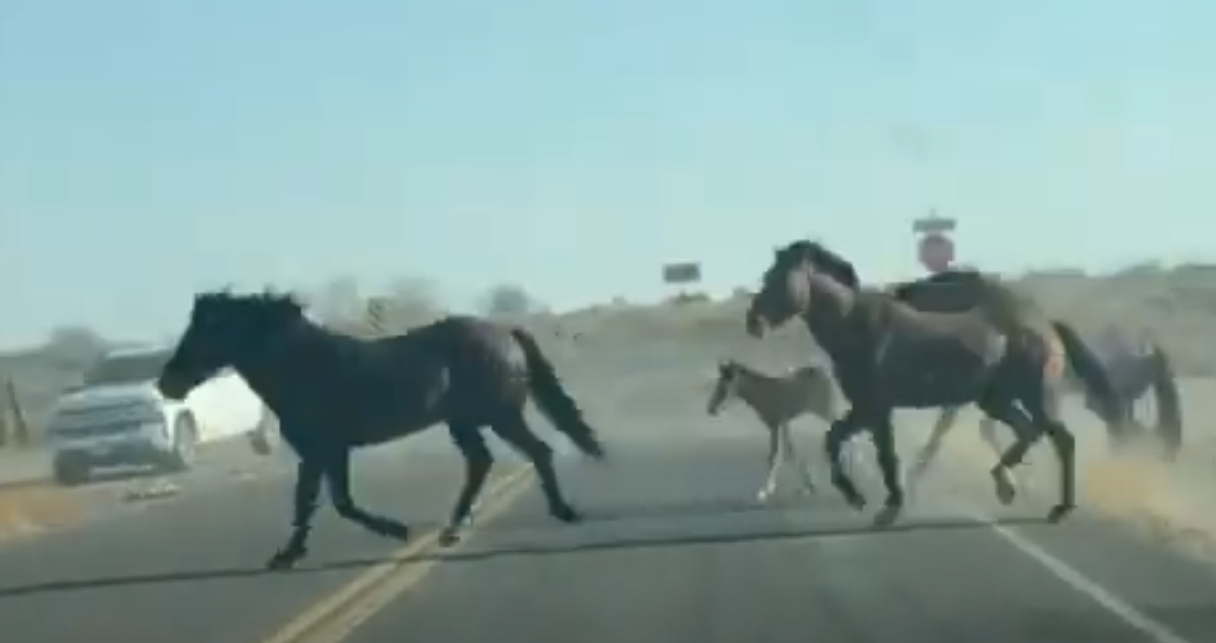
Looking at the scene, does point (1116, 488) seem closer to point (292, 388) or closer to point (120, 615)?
point (120, 615)

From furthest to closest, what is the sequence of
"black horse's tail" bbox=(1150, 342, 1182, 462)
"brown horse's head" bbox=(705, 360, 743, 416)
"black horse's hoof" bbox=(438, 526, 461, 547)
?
"black horse's tail" bbox=(1150, 342, 1182, 462)
"brown horse's head" bbox=(705, 360, 743, 416)
"black horse's hoof" bbox=(438, 526, 461, 547)

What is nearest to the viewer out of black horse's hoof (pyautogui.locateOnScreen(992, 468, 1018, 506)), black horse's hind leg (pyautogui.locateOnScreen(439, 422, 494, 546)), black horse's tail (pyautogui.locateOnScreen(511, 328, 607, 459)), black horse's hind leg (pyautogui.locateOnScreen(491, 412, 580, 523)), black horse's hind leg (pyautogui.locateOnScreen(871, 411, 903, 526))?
black horse's hind leg (pyautogui.locateOnScreen(439, 422, 494, 546))

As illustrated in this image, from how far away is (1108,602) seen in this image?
2048cm

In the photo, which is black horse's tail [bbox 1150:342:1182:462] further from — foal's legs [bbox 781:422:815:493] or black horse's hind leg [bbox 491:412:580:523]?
black horse's hind leg [bbox 491:412:580:523]

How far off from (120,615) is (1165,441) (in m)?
12.6

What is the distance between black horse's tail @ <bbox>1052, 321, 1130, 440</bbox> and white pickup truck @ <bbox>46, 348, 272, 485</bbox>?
10.3 meters

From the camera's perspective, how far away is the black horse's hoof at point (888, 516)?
946 inches

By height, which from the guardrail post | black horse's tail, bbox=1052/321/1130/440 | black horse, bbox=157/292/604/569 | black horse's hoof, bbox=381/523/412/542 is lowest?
the guardrail post

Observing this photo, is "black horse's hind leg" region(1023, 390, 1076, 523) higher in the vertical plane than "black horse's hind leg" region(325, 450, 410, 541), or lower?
lower

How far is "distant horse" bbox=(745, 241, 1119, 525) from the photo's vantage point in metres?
19.5

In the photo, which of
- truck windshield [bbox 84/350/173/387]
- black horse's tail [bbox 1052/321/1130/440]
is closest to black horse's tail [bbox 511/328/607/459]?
black horse's tail [bbox 1052/321/1130/440]

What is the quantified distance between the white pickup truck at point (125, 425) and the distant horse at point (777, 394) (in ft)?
18.8

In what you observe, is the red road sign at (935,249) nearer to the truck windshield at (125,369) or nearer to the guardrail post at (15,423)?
the truck windshield at (125,369)

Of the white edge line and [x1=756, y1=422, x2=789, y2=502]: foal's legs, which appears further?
[x1=756, y1=422, x2=789, y2=502]: foal's legs
